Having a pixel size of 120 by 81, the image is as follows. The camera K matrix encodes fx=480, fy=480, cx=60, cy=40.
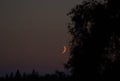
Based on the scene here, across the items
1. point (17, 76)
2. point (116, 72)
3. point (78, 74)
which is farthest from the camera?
point (17, 76)

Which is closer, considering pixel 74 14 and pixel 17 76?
pixel 74 14

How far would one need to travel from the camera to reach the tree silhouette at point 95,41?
50312mm

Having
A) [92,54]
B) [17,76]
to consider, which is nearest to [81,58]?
[92,54]

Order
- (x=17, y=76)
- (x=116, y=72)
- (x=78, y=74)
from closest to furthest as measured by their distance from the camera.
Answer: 1. (x=116, y=72)
2. (x=78, y=74)
3. (x=17, y=76)

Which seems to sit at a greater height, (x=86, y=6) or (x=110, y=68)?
(x=86, y=6)

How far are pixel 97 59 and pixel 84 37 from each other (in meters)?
2.87

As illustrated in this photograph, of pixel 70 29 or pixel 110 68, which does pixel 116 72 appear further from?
pixel 70 29

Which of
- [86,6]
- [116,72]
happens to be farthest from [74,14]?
[116,72]

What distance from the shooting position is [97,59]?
169 feet

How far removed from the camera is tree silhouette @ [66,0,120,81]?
1981 inches

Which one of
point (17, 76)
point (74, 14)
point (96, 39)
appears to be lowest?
point (96, 39)

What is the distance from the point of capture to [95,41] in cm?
5153

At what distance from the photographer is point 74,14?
2127 inches

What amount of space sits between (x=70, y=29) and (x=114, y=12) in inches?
266
